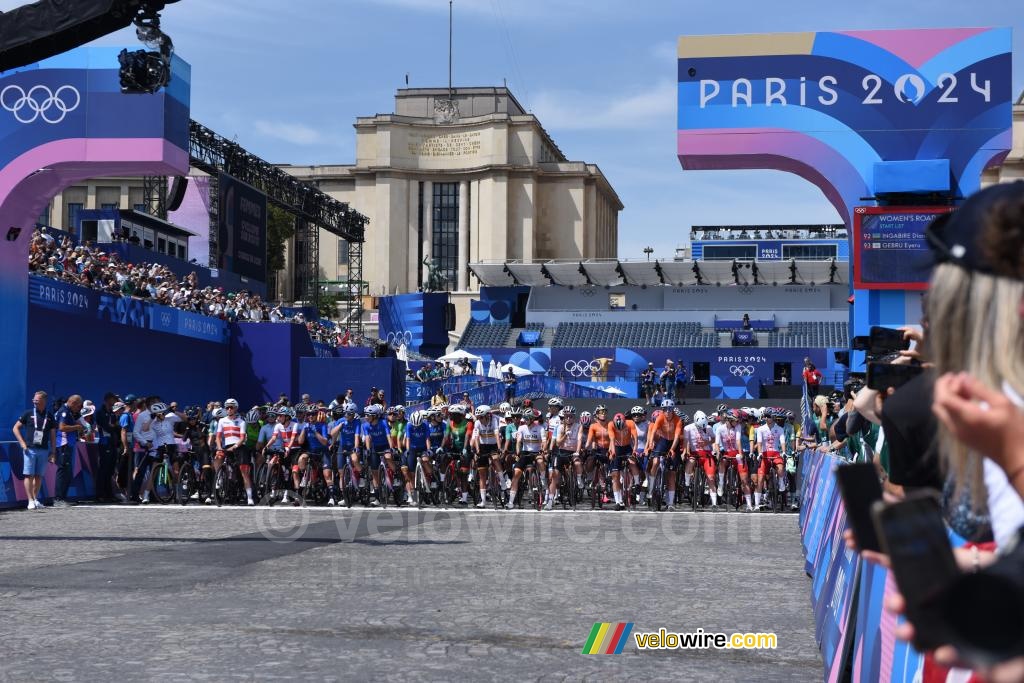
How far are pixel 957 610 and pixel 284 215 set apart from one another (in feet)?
312

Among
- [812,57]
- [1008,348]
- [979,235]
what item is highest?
[812,57]

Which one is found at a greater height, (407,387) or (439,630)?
(407,387)

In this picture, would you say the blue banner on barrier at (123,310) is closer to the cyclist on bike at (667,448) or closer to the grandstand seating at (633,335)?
the cyclist on bike at (667,448)

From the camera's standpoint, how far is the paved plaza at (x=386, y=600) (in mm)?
6980

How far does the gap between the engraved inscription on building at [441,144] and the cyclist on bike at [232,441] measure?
7925 centimetres

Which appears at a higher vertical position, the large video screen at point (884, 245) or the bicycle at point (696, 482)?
the large video screen at point (884, 245)

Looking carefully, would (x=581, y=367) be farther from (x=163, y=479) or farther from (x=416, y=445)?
(x=163, y=479)

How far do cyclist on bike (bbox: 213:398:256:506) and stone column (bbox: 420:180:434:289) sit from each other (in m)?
79.0

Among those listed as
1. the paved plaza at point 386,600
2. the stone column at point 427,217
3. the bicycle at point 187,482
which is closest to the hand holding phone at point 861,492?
the paved plaza at point 386,600

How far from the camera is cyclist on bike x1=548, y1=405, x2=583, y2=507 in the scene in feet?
70.3

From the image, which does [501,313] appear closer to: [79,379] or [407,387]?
[407,387]

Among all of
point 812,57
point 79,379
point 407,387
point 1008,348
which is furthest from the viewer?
point 407,387

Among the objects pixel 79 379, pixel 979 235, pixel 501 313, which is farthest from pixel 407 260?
pixel 979 235

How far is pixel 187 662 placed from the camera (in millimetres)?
6941
